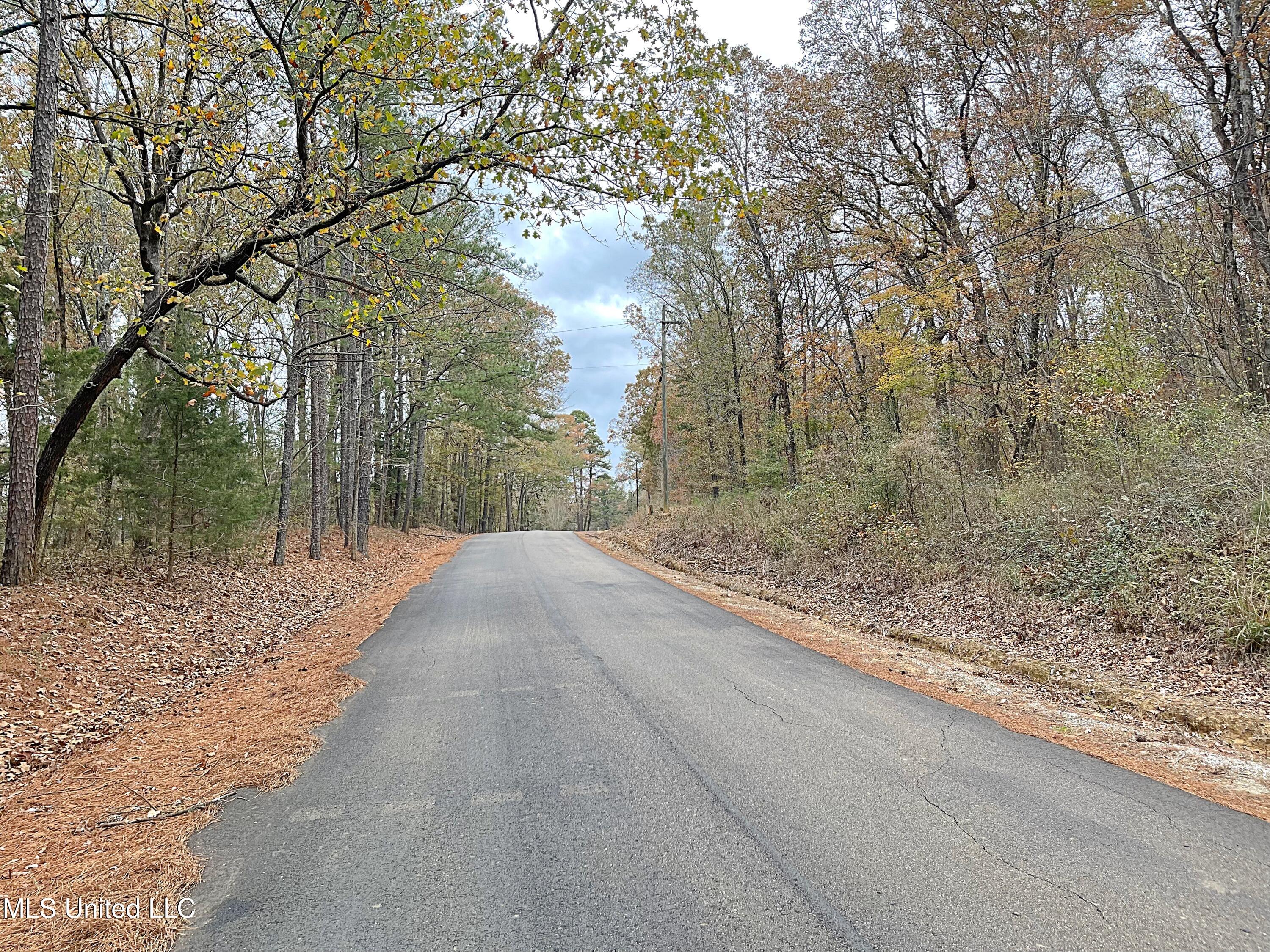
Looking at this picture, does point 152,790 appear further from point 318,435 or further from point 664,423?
point 664,423

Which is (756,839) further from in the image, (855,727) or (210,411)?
(210,411)

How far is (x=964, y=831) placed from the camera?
282cm

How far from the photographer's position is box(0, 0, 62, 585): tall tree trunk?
19.9 feet

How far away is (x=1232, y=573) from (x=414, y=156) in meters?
8.11

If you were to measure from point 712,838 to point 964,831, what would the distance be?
1.18 metres

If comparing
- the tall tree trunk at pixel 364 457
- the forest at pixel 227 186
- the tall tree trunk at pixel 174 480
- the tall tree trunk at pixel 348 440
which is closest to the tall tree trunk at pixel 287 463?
the forest at pixel 227 186

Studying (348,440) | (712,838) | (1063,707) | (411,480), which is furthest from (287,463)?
(1063,707)

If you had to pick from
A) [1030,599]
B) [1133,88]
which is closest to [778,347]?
[1133,88]

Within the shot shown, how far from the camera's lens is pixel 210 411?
8.95 metres

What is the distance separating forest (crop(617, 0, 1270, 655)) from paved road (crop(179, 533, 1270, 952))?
3.50 m

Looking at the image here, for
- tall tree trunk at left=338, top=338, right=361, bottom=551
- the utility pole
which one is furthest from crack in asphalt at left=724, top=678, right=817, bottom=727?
the utility pole

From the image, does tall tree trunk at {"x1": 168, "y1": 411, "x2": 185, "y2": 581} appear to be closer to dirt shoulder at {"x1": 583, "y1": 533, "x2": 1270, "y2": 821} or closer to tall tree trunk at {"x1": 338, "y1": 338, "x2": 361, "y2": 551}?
tall tree trunk at {"x1": 338, "y1": 338, "x2": 361, "y2": 551}

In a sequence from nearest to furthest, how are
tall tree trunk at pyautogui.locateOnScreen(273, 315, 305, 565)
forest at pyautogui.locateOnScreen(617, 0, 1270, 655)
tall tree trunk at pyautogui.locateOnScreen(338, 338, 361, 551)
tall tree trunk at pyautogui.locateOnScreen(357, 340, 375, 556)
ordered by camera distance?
forest at pyautogui.locateOnScreen(617, 0, 1270, 655), tall tree trunk at pyautogui.locateOnScreen(273, 315, 305, 565), tall tree trunk at pyautogui.locateOnScreen(338, 338, 361, 551), tall tree trunk at pyautogui.locateOnScreen(357, 340, 375, 556)

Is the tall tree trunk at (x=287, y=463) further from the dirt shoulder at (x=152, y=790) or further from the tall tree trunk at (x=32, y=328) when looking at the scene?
the dirt shoulder at (x=152, y=790)
